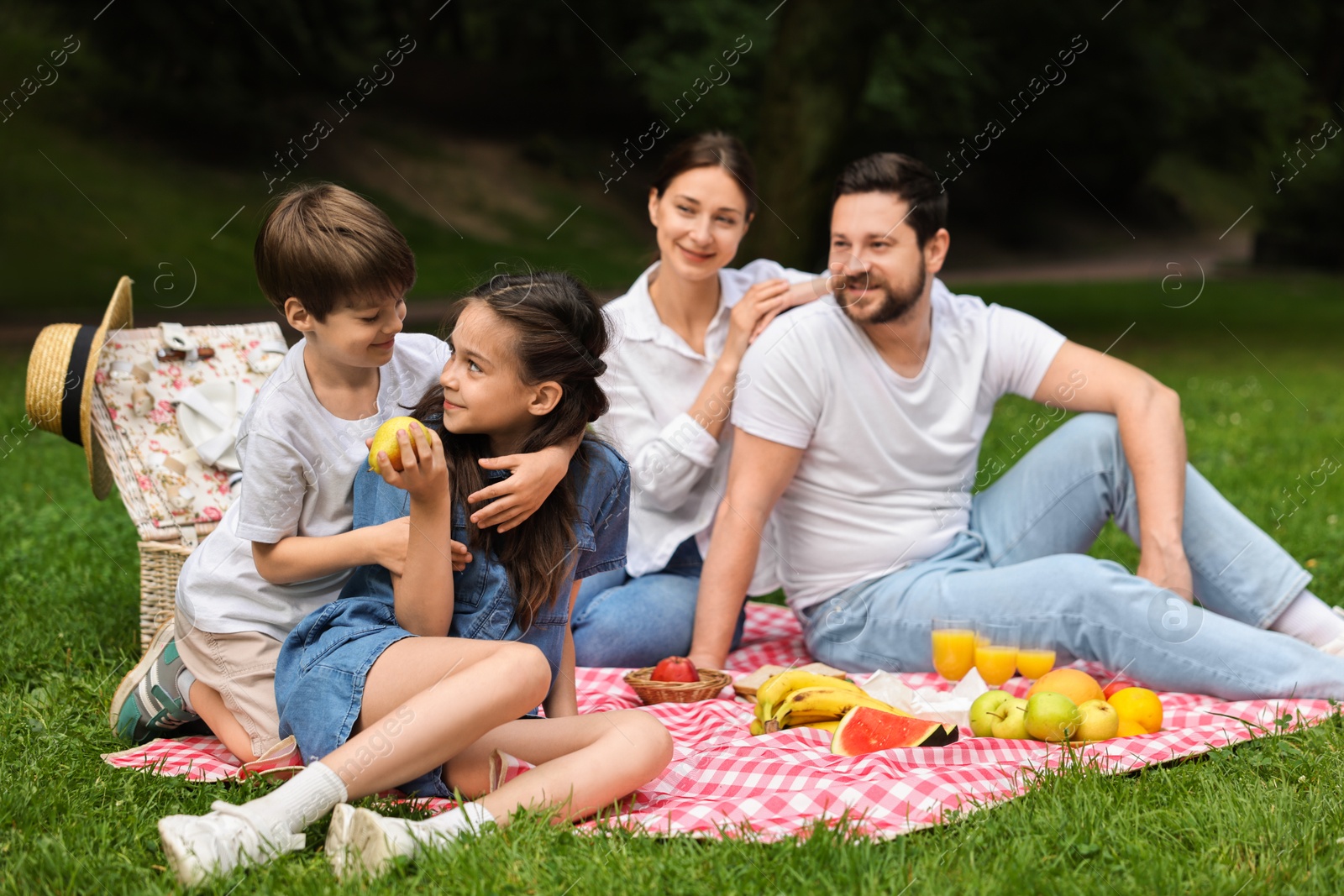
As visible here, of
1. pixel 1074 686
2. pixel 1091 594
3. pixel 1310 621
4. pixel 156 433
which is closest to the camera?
pixel 1074 686

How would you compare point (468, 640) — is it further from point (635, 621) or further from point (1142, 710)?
point (1142, 710)

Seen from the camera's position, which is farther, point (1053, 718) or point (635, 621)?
point (635, 621)

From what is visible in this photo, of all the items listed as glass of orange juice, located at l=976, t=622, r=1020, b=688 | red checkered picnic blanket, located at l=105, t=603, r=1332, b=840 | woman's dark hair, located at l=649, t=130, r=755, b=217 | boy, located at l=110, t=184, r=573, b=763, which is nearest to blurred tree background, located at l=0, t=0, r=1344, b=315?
woman's dark hair, located at l=649, t=130, r=755, b=217

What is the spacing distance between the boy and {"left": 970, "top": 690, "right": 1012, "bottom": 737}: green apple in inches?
53.2

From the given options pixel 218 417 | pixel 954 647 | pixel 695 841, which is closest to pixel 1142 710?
pixel 954 647

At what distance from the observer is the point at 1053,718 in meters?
3.19

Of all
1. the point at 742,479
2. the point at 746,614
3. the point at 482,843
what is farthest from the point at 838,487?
the point at 482,843

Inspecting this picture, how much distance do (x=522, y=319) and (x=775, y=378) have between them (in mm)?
1234

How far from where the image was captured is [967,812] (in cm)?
265

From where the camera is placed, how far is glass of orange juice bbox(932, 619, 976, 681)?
145 inches

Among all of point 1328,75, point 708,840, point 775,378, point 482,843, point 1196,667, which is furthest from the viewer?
point 1328,75

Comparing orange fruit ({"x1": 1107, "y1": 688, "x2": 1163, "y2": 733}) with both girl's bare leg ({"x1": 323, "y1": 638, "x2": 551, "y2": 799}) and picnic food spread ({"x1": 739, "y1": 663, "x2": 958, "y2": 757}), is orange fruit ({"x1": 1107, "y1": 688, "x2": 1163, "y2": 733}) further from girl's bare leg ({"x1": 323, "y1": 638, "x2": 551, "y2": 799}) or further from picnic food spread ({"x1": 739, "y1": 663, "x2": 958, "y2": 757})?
girl's bare leg ({"x1": 323, "y1": 638, "x2": 551, "y2": 799})

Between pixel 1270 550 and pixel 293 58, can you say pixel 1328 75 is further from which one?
pixel 1270 550

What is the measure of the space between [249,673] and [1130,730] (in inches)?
89.2
